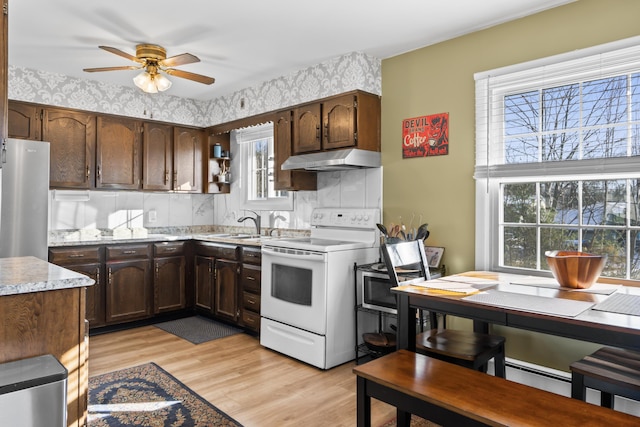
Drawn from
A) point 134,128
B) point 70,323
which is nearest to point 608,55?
point 70,323

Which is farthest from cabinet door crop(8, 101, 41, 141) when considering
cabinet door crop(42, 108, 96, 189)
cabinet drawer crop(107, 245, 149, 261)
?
cabinet drawer crop(107, 245, 149, 261)

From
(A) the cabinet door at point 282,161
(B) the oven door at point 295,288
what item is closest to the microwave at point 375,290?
(B) the oven door at point 295,288

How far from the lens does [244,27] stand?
10.0ft

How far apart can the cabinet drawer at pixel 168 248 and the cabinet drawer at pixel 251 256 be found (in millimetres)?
973

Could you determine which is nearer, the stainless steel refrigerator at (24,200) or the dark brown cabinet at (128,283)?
the stainless steel refrigerator at (24,200)

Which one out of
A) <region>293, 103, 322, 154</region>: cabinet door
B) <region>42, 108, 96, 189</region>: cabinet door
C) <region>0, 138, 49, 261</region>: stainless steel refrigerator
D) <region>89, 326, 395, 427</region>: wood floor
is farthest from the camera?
<region>42, 108, 96, 189</region>: cabinet door

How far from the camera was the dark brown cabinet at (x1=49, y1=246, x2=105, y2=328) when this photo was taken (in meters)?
3.87

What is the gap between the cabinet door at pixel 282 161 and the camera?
13.0 ft

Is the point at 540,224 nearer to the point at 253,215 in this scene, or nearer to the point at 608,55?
the point at 608,55

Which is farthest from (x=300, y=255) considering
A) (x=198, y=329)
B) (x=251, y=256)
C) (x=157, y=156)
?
(x=157, y=156)

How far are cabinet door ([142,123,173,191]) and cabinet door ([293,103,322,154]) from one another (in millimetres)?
1726

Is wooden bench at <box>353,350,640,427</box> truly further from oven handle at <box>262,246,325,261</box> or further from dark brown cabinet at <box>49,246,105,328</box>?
dark brown cabinet at <box>49,246,105,328</box>

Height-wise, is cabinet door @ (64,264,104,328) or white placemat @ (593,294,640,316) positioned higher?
white placemat @ (593,294,640,316)

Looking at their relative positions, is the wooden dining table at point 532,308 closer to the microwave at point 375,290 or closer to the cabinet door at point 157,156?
the microwave at point 375,290
